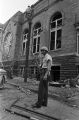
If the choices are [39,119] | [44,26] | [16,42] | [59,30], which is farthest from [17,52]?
[39,119]

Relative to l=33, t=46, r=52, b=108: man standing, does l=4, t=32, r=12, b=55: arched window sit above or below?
Answer: above

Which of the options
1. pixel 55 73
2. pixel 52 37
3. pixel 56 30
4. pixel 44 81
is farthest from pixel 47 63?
pixel 52 37

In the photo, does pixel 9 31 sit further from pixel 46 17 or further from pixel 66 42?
pixel 66 42

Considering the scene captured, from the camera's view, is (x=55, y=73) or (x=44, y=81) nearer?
(x=44, y=81)

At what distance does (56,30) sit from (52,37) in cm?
86

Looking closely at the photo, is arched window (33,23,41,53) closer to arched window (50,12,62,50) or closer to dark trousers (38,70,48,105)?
arched window (50,12,62,50)

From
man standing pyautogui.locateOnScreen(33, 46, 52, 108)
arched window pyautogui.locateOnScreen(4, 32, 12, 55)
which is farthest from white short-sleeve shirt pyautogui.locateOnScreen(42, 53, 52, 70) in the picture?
arched window pyautogui.locateOnScreen(4, 32, 12, 55)

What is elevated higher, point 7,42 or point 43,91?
point 7,42

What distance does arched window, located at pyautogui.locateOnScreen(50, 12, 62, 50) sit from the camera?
14.3 m

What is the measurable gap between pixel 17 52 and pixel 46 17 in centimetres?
638

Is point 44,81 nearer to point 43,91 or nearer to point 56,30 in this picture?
point 43,91

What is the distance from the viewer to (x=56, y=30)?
47.8ft

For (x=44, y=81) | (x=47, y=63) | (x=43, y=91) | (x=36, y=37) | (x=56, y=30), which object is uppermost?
(x=56, y=30)

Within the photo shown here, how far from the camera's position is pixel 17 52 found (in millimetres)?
19953
